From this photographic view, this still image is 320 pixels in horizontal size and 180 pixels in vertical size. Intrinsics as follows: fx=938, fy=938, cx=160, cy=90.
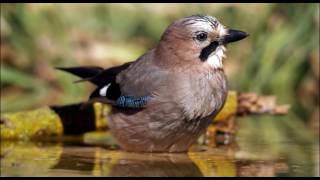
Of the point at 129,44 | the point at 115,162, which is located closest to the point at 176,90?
the point at 115,162

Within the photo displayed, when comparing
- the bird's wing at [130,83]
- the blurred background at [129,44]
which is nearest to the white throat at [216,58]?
the bird's wing at [130,83]

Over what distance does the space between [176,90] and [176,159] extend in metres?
0.46

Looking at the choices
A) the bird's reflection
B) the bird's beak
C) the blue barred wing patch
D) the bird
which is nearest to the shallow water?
the bird's reflection

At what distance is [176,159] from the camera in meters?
6.17

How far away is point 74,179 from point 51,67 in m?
5.27

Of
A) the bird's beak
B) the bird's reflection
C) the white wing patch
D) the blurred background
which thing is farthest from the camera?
the blurred background

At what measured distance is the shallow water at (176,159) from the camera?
5469 millimetres

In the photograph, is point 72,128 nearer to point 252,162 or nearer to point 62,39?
point 252,162

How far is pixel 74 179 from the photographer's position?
199 inches

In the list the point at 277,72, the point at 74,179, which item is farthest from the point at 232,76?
the point at 74,179

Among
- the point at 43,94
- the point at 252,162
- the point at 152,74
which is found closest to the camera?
the point at 252,162

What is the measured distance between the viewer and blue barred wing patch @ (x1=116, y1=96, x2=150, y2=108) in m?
6.39

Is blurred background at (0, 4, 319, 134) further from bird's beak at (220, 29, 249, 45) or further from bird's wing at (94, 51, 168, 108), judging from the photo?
bird's beak at (220, 29, 249, 45)

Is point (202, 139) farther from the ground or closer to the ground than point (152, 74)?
closer to the ground
